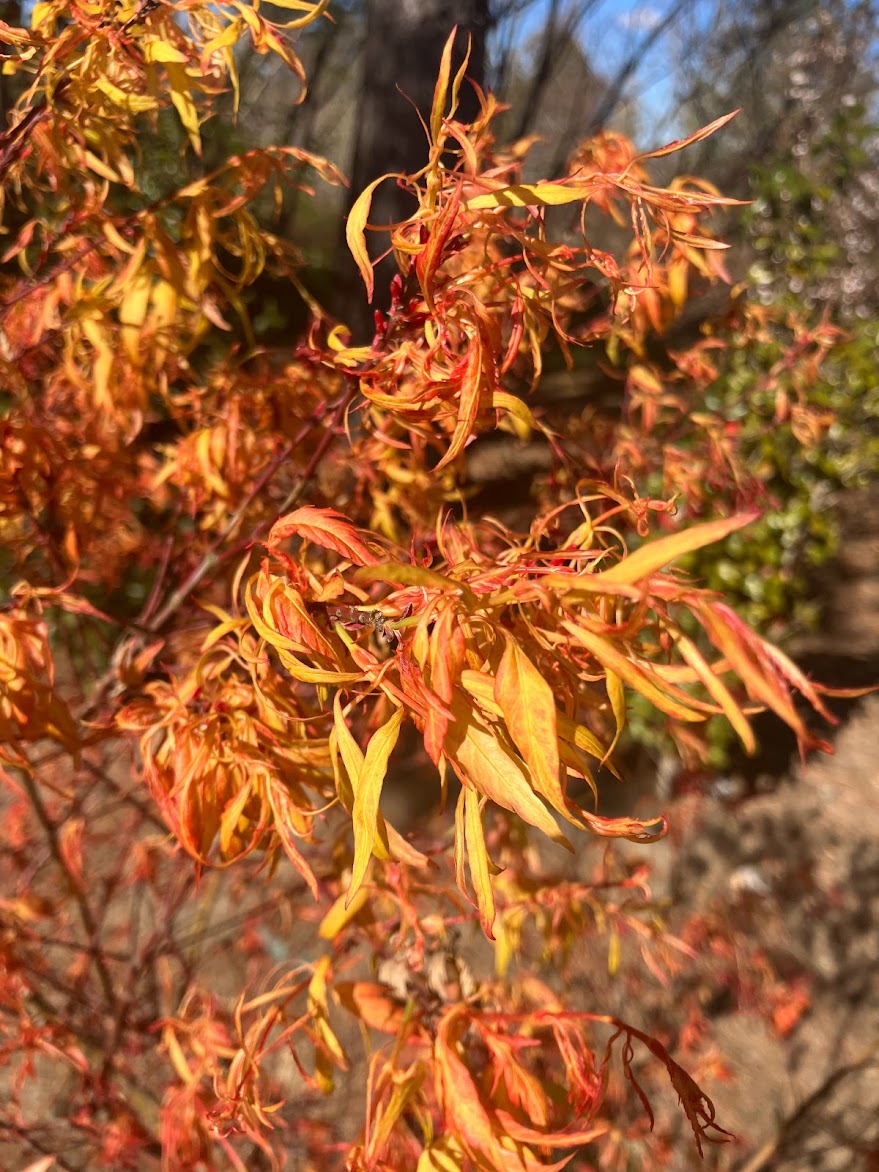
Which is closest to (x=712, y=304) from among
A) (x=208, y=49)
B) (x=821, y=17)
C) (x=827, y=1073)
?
(x=821, y=17)

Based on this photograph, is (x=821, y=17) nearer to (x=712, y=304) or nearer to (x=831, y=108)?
(x=831, y=108)

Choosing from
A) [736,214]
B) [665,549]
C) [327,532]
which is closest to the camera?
[665,549]

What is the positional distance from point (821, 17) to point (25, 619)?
19.9ft

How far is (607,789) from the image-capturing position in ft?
9.33

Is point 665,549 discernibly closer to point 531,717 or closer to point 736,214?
point 531,717

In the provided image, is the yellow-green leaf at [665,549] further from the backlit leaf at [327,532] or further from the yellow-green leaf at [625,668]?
the backlit leaf at [327,532]

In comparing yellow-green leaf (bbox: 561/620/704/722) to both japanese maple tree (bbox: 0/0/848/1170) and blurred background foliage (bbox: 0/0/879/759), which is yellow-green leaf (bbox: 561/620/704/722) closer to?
japanese maple tree (bbox: 0/0/848/1170)

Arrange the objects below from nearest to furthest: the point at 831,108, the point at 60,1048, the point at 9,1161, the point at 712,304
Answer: the point at 60,1048 < the point at 9,1161 < the point at 831,108 < the point at 712,304

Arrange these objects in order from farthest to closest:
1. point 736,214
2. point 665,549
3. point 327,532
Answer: point 736,214, point 327,532, point 665,549

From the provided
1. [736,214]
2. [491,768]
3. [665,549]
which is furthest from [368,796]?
[736,214]

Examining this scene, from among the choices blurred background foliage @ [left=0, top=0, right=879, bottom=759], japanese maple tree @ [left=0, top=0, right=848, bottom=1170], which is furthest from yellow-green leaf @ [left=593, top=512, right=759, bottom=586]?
blurred background foliage @ [left=0, top=0, right=879, bottom=759]

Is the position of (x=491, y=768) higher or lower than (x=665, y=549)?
lower

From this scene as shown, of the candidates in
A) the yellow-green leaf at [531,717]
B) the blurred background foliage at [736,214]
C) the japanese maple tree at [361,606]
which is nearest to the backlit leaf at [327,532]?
the japanese maple tree at [361,606]

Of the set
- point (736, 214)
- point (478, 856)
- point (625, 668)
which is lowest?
point (478, 856)
